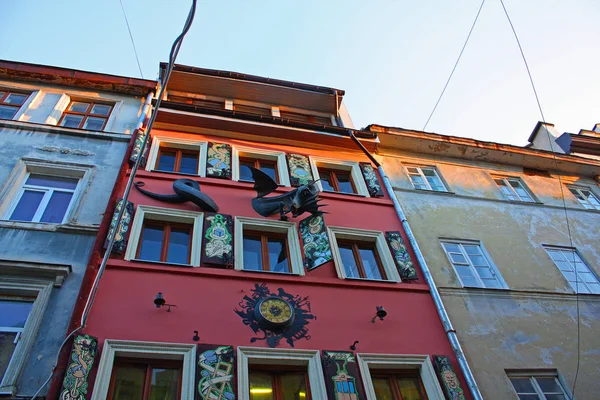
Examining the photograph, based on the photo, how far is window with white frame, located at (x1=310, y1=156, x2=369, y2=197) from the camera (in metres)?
12.9

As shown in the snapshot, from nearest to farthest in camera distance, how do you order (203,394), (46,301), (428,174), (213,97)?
1. (203,394)
2. (46,301)
3. (428,174)
4. (213,97)

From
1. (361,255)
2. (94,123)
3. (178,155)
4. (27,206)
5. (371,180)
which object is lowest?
(361,255)

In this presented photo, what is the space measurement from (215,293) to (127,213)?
2587 mm

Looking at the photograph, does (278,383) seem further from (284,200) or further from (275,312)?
(284,200)

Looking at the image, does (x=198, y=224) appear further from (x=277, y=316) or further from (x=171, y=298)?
(x=277, y=316)

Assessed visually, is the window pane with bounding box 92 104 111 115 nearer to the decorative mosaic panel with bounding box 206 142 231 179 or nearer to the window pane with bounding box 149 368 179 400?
the decorative mosaic panel with bounding box 206 142 231 179

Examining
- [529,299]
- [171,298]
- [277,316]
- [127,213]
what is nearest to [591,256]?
[529,299]

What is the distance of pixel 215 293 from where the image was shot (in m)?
8.48

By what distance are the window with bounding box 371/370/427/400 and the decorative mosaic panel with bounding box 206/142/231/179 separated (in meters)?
6.00

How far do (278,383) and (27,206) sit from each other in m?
6.20

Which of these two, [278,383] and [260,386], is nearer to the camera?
[260,386]

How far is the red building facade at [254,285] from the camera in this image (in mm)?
7312

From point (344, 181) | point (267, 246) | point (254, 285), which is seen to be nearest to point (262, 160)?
point (344, 181)

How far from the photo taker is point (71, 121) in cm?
1241
